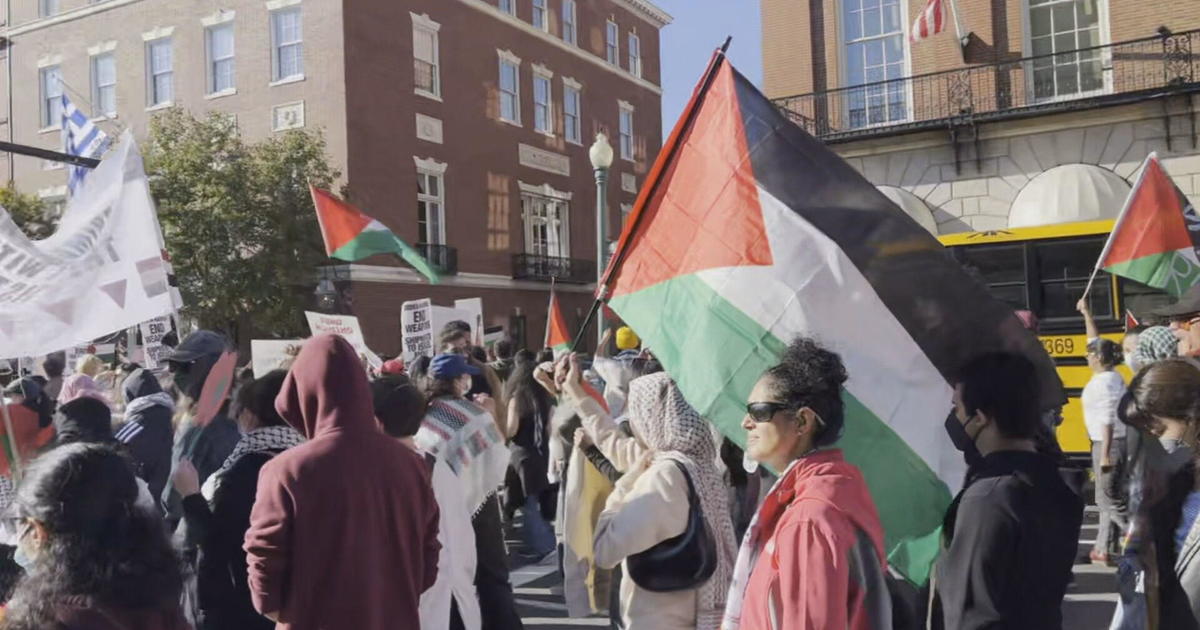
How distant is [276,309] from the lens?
79.8 feet

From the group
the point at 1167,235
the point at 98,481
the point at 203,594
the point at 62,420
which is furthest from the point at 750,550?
the point at 1167,235

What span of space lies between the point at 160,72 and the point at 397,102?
281 inches

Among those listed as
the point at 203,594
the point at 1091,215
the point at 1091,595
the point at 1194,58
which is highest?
the point at 1194,58

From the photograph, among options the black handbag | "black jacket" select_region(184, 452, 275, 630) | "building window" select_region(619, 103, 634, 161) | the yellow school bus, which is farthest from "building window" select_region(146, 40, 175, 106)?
the black handbag

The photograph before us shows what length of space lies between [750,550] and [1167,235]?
6934 mm

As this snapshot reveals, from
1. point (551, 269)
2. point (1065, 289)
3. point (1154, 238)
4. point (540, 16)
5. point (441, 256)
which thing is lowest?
point (1065, 289)

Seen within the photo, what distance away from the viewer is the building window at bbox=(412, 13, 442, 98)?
28422 mm

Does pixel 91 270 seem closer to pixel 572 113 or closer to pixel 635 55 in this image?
pixel 572 113

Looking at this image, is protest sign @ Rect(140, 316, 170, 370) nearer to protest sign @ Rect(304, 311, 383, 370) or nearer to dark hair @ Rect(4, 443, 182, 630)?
protest sign @ Rect(304, 311, 383, 370)

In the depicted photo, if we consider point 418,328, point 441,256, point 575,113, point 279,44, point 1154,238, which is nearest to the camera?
point 1154,238

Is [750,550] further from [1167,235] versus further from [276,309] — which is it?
[276,309]

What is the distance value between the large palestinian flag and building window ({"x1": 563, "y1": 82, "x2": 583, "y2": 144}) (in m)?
31.2

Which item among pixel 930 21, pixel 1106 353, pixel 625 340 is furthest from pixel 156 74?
pixel 1106 353

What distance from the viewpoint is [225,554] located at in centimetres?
360
